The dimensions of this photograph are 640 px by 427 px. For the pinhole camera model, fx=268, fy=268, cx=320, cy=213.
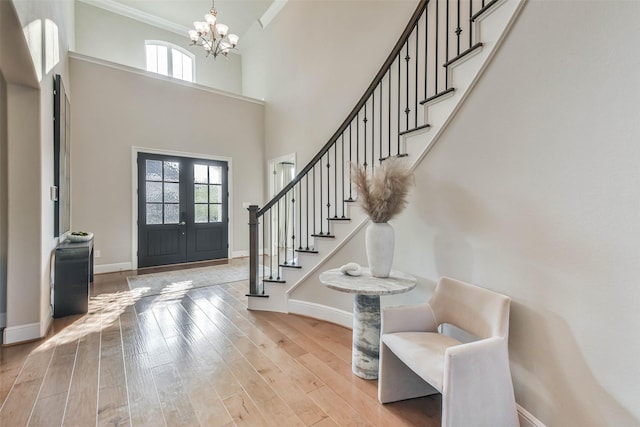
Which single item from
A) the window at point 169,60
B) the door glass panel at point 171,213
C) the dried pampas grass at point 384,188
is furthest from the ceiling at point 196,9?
the dried pampas grass at point 384,188

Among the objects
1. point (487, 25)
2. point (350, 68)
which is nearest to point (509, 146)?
point (487, 25)

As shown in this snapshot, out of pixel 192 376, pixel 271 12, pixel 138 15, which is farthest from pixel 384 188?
pixel 138 15

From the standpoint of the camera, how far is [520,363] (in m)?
→ 1.41

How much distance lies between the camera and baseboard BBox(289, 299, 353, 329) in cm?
263

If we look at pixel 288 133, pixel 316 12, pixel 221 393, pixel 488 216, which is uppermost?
pixel 316 12

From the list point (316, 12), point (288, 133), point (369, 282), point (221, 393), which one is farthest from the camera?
point (288, 133)

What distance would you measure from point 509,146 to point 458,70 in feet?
2.14

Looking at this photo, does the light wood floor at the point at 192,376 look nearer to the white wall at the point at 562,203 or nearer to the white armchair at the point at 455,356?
the white armchair at the point at 455,356

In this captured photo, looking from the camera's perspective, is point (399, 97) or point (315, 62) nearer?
point (399, 97)

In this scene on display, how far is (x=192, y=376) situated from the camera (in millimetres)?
1868

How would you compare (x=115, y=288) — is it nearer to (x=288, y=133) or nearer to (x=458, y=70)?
(x=288, y=133)

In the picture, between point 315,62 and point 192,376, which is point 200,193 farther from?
point 192,376

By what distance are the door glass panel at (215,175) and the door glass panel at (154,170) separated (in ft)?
3.13

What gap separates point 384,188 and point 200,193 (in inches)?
191
